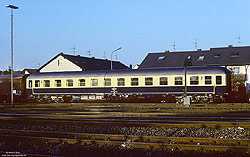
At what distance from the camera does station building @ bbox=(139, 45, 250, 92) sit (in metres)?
59.9

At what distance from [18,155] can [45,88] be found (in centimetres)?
2596

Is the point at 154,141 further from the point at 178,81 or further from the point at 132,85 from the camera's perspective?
the point at 132,85

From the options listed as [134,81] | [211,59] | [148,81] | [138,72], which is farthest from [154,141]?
[211,59]

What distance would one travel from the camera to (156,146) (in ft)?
33.3

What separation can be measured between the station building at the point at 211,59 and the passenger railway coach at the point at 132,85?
30930 mm

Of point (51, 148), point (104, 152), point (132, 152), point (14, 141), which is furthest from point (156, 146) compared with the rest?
point (14, 141)

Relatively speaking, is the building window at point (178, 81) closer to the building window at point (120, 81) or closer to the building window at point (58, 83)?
the building window at point (120, 81)

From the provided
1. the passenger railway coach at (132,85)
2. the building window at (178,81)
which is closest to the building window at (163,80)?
the passenger railway coach at (132,85)

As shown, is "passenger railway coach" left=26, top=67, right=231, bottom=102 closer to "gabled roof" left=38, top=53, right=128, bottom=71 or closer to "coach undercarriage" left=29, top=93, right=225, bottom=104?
"coach undercarriage" left=29, top=93, right=225, bottom=104

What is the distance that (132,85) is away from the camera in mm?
31031

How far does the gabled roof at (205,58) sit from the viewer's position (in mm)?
60688

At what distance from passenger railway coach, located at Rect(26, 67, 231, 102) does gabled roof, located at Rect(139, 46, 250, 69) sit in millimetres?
31446

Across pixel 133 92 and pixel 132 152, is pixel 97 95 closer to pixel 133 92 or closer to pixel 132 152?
pixel 133 92

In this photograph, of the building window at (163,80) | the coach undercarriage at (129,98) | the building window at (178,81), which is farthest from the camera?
the building window at (163,80)
